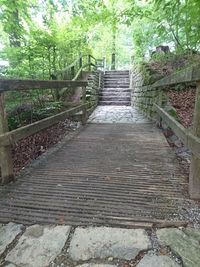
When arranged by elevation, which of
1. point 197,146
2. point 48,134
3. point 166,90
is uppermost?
point 166,90

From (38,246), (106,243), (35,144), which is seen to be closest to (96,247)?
(106,243)

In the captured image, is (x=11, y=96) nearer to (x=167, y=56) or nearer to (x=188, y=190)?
(x=188, y=190)

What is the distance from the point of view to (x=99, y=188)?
2.50 metres

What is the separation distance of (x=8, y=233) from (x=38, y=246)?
0.31 m

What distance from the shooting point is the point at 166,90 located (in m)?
6.64

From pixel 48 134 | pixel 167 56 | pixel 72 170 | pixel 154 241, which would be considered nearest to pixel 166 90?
pixel 167 56

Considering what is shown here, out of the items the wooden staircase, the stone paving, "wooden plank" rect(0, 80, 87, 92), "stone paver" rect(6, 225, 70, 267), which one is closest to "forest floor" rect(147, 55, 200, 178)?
the stone paving

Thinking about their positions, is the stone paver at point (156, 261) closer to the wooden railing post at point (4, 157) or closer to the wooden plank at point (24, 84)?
the wooden railing post at point (4, 157)

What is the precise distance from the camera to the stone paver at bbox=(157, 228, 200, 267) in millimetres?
1466

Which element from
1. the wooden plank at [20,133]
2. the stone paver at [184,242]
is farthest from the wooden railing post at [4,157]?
the stone paver at [184,242]

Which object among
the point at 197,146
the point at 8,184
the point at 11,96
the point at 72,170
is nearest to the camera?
the point at 197,146

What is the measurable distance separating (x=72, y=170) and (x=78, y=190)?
0.59 metres

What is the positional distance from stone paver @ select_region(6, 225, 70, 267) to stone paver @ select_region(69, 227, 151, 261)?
0.33ft

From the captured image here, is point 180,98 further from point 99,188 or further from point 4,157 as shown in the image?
point 4,157
